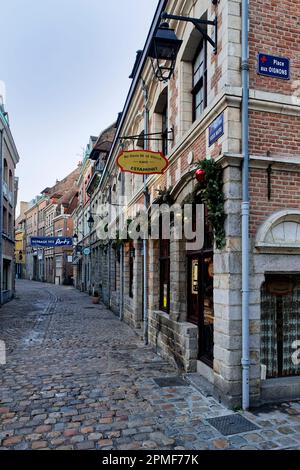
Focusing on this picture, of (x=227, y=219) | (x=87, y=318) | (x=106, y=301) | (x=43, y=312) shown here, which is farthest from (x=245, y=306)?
(x=106, y=301)

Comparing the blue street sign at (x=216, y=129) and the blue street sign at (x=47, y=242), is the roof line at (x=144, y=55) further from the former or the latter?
the blue street sign at (x=47, y=242)

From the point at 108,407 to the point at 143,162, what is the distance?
483 cm

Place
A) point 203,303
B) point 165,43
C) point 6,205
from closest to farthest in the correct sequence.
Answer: point 165,43
point 203,303
point 6,205

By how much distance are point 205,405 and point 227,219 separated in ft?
9.08

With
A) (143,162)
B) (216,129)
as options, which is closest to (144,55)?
(143,162)

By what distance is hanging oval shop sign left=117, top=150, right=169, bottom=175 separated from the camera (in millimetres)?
7648

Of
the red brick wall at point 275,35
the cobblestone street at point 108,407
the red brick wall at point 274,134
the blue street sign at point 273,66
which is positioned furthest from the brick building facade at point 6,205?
the red brick wall at point 274,134

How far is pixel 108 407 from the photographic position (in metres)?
5.28

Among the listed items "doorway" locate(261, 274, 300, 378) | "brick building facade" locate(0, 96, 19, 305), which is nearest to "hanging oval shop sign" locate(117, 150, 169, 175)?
"doorway" locate(261, 274, 300, 378)

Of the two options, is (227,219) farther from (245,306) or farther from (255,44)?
(255,44)

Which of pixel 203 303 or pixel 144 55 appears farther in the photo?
pixel 144 55

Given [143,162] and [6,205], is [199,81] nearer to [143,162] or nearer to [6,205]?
[143,162]

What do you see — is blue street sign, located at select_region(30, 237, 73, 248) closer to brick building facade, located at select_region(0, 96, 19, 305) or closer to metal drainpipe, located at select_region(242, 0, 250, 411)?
brick building facade, located at select_region(0, 96, 19, 305)

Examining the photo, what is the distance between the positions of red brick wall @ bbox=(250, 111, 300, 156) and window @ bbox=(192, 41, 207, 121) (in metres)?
1.57
